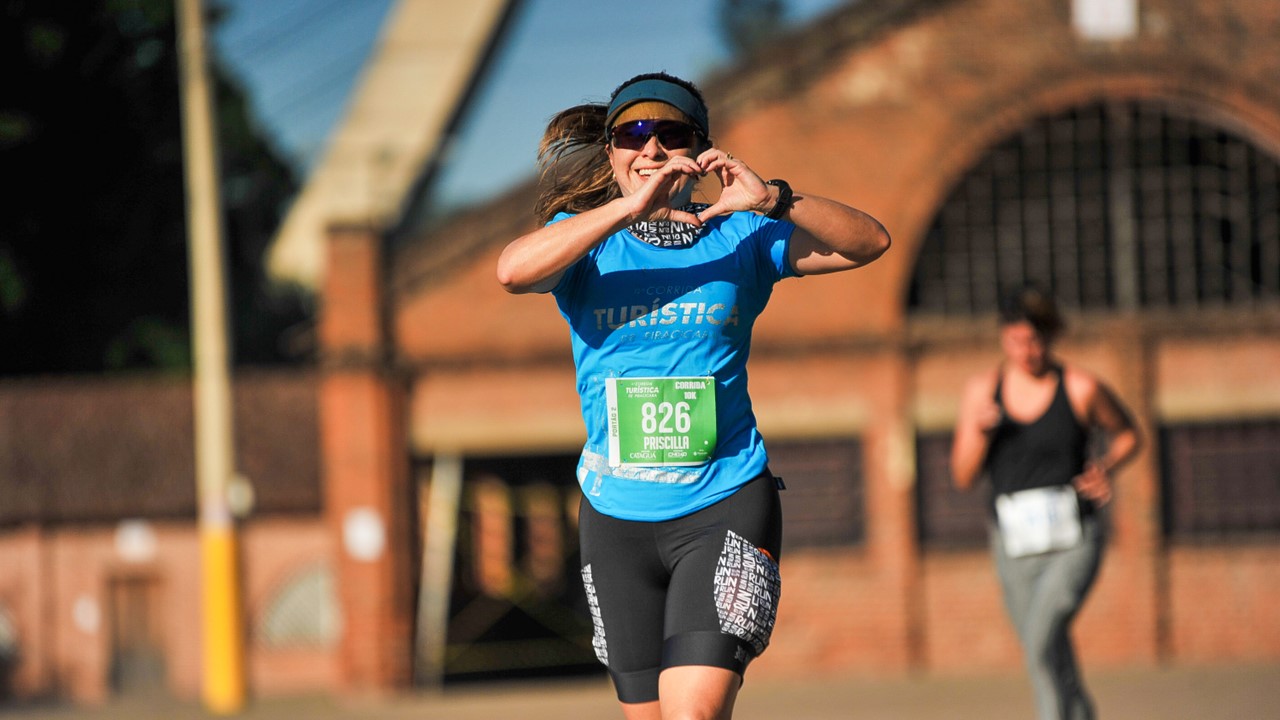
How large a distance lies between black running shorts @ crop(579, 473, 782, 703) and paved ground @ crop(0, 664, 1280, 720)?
807 cm

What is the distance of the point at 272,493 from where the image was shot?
62.0 ft

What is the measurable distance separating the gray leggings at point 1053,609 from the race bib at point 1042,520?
5cm

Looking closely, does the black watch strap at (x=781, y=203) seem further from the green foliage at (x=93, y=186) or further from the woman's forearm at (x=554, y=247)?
the green foliage at (x=93, y=186)

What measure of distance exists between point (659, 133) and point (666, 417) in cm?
69

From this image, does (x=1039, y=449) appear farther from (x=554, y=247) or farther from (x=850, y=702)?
(x=850, y=702)

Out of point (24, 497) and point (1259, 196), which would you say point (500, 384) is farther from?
point (1259, 196)

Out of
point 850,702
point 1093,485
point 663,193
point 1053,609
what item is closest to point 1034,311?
point 1093,485

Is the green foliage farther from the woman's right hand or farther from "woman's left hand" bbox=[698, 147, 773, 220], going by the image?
"woman's left hand" bbox=[698, 147, 773, 220]

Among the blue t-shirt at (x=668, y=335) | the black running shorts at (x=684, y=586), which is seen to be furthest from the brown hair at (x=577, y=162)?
the black running shorts at (x=684, y=586)

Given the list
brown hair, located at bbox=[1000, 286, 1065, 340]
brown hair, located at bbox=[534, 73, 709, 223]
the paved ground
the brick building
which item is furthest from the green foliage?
brown hair, located at bbox=[534, 73, 709, 223]

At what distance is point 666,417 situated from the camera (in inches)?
155

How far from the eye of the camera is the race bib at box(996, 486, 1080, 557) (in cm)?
713

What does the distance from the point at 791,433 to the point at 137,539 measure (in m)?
7.73

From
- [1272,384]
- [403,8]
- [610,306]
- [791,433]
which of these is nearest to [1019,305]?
[610,306]
